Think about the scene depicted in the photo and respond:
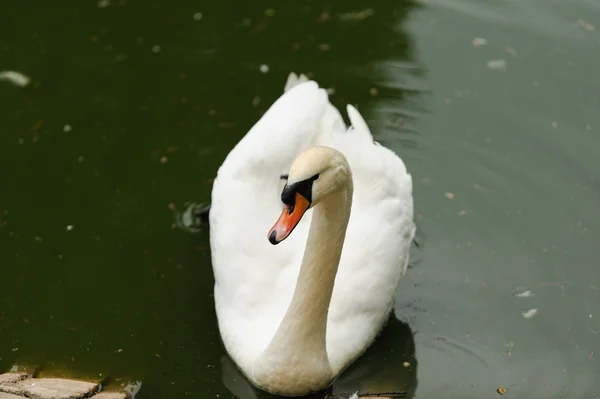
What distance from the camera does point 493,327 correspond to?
721 centimetres

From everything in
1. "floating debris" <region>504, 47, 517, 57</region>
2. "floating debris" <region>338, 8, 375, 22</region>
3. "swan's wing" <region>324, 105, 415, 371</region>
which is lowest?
"floating debris" <region>504, 47, 517, 57</region>

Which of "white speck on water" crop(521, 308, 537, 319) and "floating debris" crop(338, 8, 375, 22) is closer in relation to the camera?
"white speck on water" crop(521, 308, 537, 319)

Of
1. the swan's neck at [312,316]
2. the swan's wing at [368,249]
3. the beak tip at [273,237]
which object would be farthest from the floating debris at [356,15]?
the beak tip at [273,237]

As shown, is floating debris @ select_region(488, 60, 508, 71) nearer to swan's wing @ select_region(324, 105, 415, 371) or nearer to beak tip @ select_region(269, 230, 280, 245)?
swan's wing @ select_region(324, 105, 415, 371)

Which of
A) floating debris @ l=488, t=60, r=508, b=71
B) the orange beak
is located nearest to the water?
floating debris @ l=488, t=60, r=508, b=71

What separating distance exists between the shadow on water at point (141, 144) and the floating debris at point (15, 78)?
0.08m

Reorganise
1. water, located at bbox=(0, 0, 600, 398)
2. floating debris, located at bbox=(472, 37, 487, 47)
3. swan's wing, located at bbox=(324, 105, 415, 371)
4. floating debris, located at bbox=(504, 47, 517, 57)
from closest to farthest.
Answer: swan's wing, located at bbox=(324, 105, 415, 371) < water, located at bbox=(0, 0, 600, 398) < floating debris, located at bbox=(504, 47, 517, 57) < floating debris, located at bbox=(472, 37, 487, 47)

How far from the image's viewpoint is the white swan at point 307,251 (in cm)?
612

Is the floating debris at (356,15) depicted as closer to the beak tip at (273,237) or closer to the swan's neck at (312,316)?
the swan's neck at (312,316)

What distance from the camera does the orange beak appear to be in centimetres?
550

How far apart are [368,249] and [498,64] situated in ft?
12.2

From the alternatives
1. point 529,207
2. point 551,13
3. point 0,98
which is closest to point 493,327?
point 529,207

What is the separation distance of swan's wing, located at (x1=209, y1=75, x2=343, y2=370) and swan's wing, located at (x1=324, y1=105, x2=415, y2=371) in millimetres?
307

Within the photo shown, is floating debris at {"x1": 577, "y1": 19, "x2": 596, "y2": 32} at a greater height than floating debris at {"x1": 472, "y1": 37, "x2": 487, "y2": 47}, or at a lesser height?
greater
